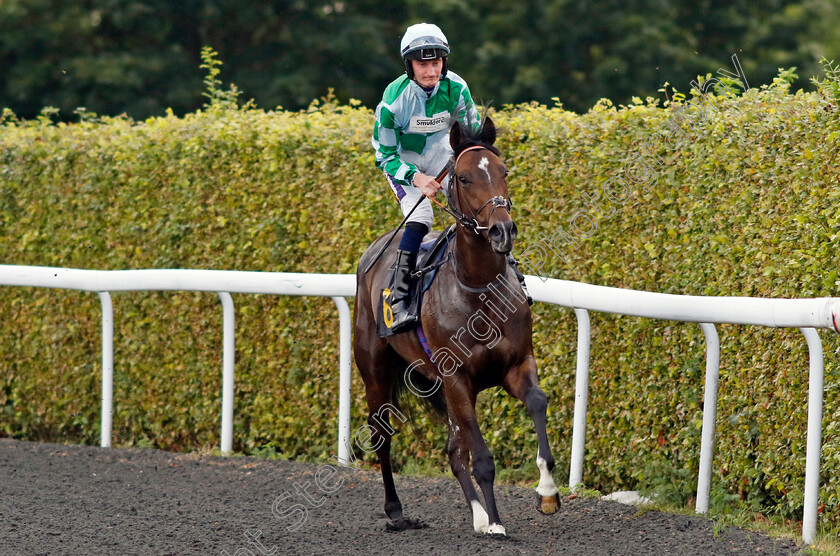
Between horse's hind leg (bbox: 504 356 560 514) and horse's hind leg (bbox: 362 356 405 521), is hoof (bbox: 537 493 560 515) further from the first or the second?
horse's hind leg (bbox: 362 356 405 521)

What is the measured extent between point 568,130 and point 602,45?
13.1 meters

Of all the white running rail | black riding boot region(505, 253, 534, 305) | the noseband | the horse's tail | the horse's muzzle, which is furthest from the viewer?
the horse's tail

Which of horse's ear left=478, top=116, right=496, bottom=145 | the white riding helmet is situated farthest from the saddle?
the white riding helmet

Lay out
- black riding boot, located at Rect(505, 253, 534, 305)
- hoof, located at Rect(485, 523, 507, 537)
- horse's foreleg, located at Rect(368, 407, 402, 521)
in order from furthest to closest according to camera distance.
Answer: horse's foreleg, located at Rect(368, 407, 402, 521), black riding boot, located at Rect(505, 253, 534, 305), hoof, located at Rect(485, 523, 507, 537)

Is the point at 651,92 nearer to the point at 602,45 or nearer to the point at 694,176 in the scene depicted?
the point at 602,45

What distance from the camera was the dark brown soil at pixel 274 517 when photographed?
487 centimetres

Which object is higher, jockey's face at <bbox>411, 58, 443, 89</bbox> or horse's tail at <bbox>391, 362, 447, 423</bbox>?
jockey's face at <bbox>411, 58, 443, 89</bbox>

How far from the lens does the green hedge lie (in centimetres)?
506

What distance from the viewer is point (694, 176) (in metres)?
5.61

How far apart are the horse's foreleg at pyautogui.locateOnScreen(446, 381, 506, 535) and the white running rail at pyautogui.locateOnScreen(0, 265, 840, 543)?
36.4 inches

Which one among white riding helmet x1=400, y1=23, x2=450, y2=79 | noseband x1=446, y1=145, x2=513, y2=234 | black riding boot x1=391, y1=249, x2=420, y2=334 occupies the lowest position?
black riding boot x1=391, y1=249, x2=420, y2=334

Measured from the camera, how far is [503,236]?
4.64 m

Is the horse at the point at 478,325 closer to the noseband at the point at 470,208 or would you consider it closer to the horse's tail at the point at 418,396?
the noseband at the point at 470,208

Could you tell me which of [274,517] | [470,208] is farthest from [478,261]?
[274,517]
